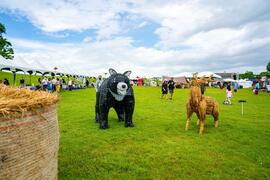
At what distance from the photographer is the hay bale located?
7.82 feet

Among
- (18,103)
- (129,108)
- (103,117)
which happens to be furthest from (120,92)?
(18,103)

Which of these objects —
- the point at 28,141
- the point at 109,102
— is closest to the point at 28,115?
the point at 28,141

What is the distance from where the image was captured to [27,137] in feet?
8.59

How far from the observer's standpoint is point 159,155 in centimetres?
568

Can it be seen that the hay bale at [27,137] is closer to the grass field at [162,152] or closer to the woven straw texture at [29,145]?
the woven straw texture at [29,145]

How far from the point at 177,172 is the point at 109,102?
13.3ft

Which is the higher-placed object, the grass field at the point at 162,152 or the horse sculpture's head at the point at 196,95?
the horse sculpture's head at the point at 196,95

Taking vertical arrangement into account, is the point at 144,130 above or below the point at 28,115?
below

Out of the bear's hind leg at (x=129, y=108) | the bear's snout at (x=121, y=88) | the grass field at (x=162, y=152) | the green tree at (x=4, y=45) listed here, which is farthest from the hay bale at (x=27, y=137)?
the green tree at (x=4, y=45)

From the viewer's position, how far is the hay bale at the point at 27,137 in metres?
2.38

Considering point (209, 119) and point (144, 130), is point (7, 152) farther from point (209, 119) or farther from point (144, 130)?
point (209, 119)

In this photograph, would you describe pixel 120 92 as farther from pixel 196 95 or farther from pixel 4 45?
pixel 4 45

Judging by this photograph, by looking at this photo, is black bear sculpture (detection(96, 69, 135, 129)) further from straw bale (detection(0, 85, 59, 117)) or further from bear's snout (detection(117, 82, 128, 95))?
straw bale (detection(0, 85, 59, 117))

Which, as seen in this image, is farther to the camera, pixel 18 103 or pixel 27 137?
pixel 27 137
